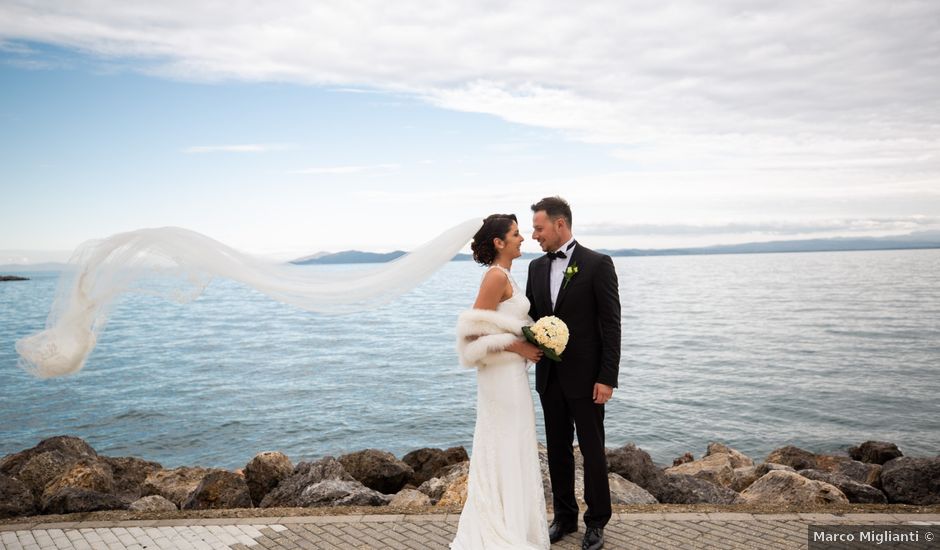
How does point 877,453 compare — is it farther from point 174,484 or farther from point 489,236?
point 174,484

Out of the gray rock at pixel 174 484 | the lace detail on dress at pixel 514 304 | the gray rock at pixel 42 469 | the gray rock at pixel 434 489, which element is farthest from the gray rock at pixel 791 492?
the gray rock at pixel 42 469

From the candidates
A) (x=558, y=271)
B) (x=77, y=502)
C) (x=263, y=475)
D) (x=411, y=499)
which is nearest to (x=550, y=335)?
(x=558, y=271)

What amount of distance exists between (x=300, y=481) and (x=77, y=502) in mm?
2578

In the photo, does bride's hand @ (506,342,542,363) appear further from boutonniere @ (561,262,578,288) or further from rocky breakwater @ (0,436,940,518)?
rocky breakwater @ (0,436,940,518)

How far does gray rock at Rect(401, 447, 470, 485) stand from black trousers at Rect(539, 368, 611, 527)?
5.93 meters

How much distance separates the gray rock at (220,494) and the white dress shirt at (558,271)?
5.18 m

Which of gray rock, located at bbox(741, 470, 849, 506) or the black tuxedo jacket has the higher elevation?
the black tuxedo jacket

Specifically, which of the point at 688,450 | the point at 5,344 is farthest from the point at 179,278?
the point at 5,344

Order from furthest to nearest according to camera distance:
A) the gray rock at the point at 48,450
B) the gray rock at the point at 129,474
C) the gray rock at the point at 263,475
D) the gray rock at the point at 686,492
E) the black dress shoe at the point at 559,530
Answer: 1. the gray rock at the point at 48,450
2. the gray rock at the point at 129,474
3. the gray rock at the point at 263,475
4. the gray rock at the point at 686,492
5. the black dress shoe at the point at 559,530

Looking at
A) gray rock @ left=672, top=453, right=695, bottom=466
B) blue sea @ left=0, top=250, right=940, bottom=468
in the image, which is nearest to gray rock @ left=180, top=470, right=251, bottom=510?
blue sea @ left=0, top=250, right=940, bottom=468

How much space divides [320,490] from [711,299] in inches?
2543

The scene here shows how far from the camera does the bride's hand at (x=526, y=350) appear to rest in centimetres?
549

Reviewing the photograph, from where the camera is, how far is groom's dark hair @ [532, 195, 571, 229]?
5.61 meters

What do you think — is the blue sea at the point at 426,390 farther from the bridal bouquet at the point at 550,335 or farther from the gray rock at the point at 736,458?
the bridal bouquet at the point at 550,335
